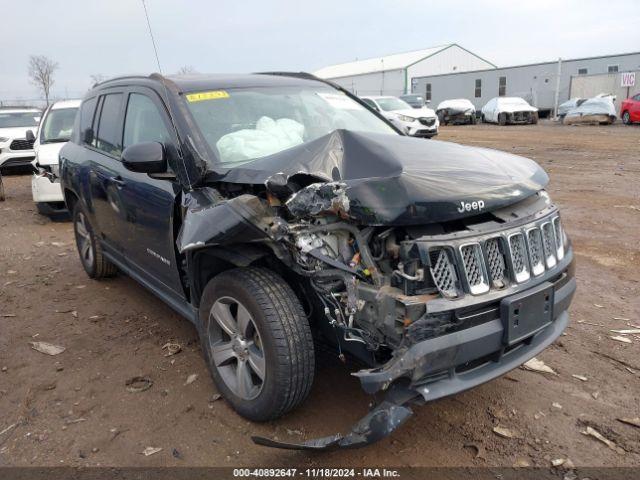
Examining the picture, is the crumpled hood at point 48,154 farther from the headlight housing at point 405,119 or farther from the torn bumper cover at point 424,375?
the headlight housing at point 405,119

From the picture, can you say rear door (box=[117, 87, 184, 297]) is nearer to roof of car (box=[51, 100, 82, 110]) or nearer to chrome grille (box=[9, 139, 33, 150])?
roof of car (box=[51, 100, 82, 110])

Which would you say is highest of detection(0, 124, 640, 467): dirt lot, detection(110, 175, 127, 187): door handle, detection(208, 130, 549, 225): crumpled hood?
detection(208, 130, 549, 225): crumpled hood

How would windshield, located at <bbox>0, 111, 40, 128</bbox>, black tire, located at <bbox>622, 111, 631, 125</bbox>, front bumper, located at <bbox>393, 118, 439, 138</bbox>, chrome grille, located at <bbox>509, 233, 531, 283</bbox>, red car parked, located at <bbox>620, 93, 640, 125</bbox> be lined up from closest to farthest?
chrome grille, located at <bbox>509, 233, 531, 283</bbox>
windshield, located at <bbox>0, 111, 40, 128</bbox>
front bumper, located at <bbox>393, 118, 439, 138</bbox>
red car parked, located at <bbox>620, 93, 640, 125</bbox>
black tire, located at <bbox>622, 111, 631, 125</bbox>

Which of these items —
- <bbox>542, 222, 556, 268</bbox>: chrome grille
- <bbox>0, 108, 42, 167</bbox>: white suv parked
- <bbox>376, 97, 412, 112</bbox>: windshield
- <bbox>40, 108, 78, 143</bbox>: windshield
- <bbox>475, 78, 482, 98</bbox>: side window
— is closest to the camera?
<bbox>542, 222, 556, 268</bbox>: chrome grille

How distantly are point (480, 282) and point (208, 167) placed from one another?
1.61m

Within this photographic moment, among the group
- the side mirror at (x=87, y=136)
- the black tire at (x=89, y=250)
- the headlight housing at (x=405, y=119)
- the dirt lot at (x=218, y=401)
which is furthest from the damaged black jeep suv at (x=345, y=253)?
the headlight housing at (x=405, y=119)

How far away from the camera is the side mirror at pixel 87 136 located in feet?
15.5

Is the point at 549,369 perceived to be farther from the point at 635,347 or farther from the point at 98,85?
the point at 98,85

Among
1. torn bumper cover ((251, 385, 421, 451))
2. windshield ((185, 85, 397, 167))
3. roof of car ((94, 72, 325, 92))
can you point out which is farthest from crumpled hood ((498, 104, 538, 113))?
torn bumper cover ((251, 385, 421, 451))

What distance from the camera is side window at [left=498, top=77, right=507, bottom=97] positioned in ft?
113

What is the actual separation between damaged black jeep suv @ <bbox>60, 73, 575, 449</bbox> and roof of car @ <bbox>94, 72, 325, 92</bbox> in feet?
0.17

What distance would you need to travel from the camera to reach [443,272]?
2.27m

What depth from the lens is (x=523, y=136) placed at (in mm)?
19609

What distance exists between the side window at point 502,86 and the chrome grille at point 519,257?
1384 inches
